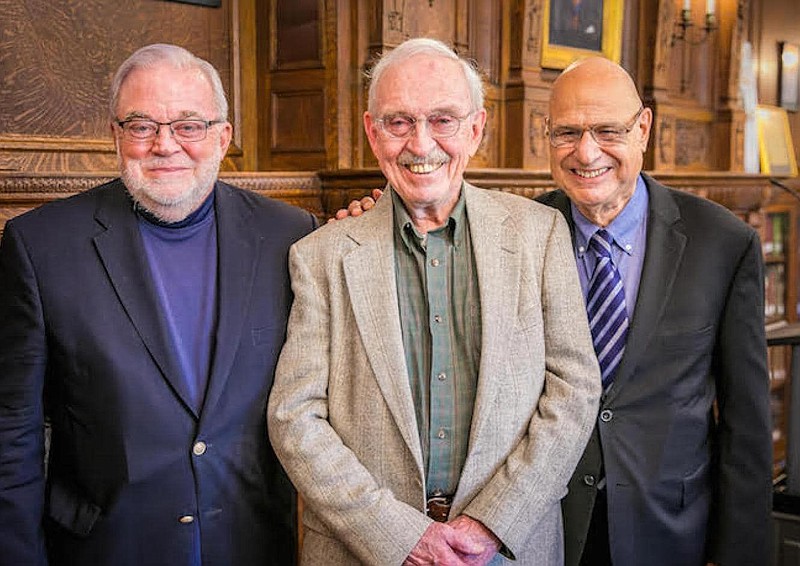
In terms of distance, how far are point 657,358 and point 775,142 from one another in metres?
A: 6.25

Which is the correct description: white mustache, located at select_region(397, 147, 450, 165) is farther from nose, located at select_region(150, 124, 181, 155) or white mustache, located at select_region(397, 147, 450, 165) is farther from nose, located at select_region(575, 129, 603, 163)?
nose, located at select_region(150, 124, 181, 155)

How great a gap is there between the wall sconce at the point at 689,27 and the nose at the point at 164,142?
510 centimetres

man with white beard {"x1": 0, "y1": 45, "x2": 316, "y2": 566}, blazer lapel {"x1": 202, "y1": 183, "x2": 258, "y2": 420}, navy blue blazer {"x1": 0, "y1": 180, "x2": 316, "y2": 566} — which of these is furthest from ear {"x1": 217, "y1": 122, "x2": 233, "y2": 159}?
navy blue blazer {"x1": 0, "y1": 180, "x2": 316, "y2": 566}

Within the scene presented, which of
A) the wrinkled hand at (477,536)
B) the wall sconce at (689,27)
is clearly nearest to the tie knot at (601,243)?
the wrinkled hand at (477,536)

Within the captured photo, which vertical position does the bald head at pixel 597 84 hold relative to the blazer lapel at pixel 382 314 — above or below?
above

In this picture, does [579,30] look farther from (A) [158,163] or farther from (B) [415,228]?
(A) [158,163]

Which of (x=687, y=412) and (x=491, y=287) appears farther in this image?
(x=687, y=412)

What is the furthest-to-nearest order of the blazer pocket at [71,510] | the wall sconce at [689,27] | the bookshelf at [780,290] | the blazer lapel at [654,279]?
1. the bookshelf at [780,290]
2. the wall sconce at [689,27]
3. the blazer lapel at [654,279]
4. the blazer pocket at [71,510]

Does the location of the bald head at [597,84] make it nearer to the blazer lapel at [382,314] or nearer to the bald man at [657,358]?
the bald man at [657,358]

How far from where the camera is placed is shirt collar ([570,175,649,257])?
2.14 m

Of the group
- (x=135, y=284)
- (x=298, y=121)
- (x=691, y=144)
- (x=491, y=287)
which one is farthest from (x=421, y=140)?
(x=691, y=144)

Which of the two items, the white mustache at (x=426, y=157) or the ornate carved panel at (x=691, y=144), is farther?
the ornate carved panel at (x=691, y=144)

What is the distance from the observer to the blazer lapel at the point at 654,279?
2.04 metres

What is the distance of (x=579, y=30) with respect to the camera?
217 inches
